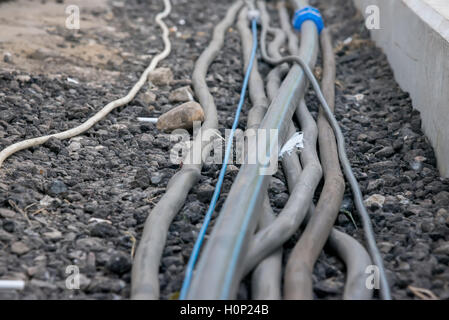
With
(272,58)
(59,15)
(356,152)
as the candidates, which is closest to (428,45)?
(356,152)

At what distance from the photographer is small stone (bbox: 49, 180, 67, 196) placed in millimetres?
2654

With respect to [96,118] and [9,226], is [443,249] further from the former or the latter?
[96,118]

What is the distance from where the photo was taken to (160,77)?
13.5 feet

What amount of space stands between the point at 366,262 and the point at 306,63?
85.4 inches

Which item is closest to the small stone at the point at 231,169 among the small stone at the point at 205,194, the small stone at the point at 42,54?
the small stone at the point at 205,194

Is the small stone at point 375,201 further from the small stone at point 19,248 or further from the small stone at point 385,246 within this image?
the small stone at point 19,248

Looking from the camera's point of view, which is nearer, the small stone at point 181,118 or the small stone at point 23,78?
the small stone at point 181,118

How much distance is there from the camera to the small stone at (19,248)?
2225 millimetres

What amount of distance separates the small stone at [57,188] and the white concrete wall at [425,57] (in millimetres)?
2028

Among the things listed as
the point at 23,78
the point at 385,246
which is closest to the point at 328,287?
the point at 385,246

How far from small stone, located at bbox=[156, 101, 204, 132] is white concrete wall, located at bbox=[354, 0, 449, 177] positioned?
1.43 m

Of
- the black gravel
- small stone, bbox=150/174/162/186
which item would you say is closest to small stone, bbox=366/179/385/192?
the black gravel

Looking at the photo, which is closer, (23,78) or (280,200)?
(280,200)

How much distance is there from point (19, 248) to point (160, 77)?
7.07 feet
